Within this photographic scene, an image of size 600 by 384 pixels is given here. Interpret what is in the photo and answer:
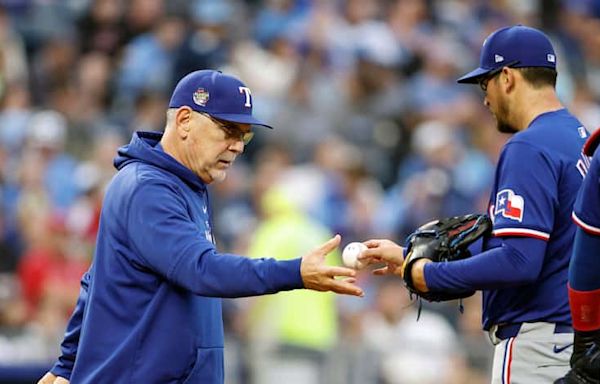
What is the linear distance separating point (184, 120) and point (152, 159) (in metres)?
0.20

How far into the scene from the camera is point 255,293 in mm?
4754

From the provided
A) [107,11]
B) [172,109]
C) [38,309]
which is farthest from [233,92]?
[107,11]

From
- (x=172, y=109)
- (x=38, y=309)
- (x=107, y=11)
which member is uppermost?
(x=107, y=11)

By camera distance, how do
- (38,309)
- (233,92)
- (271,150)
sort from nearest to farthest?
(233,92) → (38,309) → (271,150)

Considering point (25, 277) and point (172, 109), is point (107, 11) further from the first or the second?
point (172, 109)

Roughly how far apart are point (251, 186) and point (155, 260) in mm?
6910

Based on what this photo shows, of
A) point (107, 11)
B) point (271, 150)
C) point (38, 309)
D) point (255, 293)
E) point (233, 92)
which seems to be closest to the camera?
point (255, 293)

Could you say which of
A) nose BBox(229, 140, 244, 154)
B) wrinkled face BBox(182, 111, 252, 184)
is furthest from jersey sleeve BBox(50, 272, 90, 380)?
nose BBox(229, 140, 244, 154)

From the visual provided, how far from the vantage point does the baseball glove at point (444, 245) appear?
5.38 m

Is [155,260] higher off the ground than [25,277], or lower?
higher

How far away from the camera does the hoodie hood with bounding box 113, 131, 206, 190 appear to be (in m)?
5.15

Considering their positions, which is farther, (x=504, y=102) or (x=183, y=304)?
(x=504, y=102)

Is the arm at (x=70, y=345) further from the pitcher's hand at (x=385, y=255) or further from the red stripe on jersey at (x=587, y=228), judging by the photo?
the red stripe on jersey at (x=587, y=228)

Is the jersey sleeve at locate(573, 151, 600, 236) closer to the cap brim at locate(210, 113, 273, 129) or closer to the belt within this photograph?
the belt
